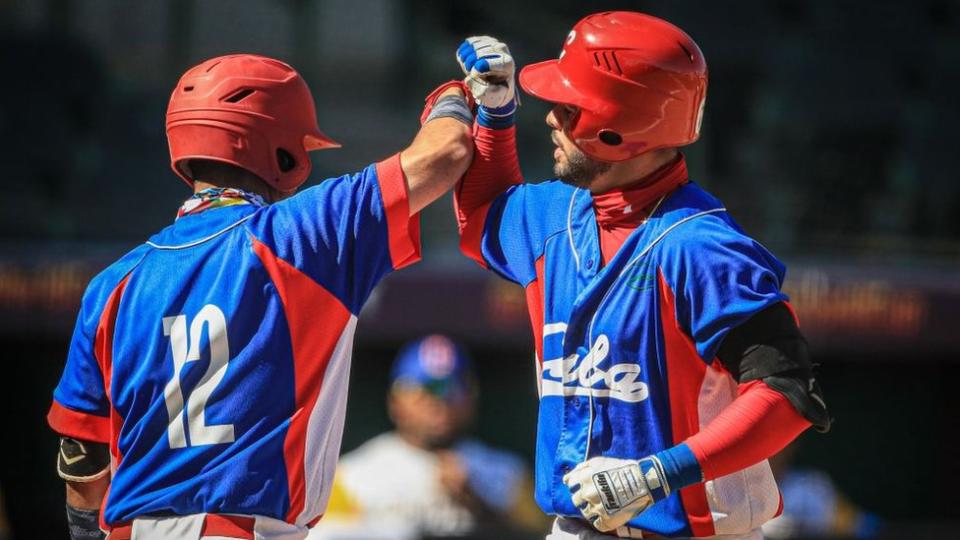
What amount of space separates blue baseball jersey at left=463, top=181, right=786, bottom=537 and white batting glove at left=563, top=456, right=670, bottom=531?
0.17 metres

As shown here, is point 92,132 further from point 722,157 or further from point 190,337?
point 190,337

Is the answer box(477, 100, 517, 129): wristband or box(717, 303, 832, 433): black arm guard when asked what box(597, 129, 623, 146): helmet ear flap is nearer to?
box(477, 100, 517, 129): wristband

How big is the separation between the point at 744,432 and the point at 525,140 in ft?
17.6

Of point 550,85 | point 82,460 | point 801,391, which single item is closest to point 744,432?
point 801,391

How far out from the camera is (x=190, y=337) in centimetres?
290

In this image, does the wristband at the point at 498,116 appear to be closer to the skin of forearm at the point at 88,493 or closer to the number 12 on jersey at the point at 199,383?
the number 12 on jersey at the point at 199,383

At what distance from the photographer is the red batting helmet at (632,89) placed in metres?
2.89

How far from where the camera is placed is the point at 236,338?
2.88m

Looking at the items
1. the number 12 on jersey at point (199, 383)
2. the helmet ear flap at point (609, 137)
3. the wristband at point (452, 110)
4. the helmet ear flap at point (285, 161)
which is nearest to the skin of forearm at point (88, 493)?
the number 12 on jersey at point (199, 383)

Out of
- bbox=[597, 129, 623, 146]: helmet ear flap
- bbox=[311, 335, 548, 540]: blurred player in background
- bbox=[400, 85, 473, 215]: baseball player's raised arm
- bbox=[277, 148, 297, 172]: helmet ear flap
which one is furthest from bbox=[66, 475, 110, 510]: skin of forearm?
bbox=[311, 335, 548, 540]: blurred player in background

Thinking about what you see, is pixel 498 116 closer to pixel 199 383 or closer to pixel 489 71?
pixel 489 71

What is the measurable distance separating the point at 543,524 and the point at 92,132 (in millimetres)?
3451

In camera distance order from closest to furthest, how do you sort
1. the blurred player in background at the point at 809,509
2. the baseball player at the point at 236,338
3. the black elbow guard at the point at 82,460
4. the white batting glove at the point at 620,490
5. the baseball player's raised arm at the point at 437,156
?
the white batting glove at the point at 620,490 → the baseball player at the point at 236,338 → the baseball player's raised arm at the point at 437,156 → the black elbow guard at the point at 82,460 → the blurred player in background at the point at 809,509

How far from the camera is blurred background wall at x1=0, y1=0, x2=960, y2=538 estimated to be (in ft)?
25.9
